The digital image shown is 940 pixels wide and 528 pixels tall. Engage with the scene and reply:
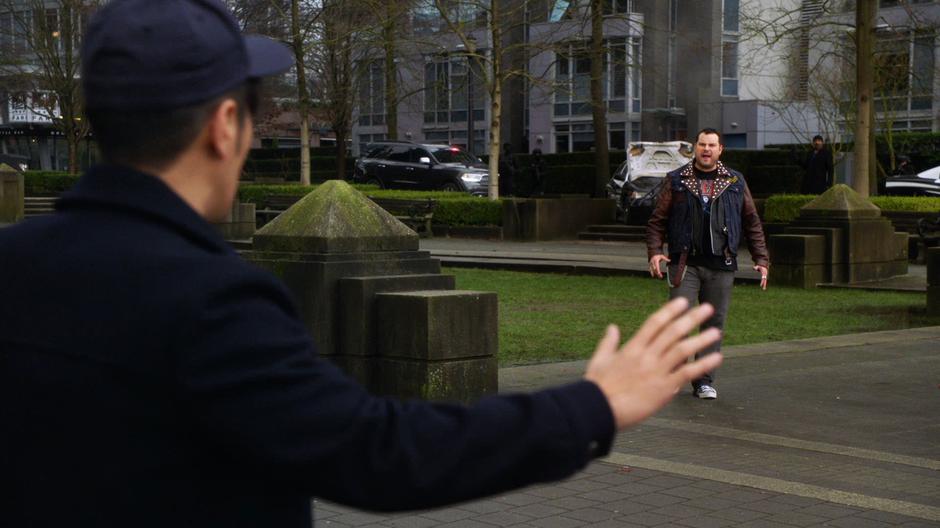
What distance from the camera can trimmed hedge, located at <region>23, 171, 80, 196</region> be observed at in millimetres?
46875

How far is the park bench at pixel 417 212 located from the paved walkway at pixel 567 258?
72cm

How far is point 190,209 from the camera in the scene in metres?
1.99

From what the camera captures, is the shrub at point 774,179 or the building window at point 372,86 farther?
the building window at point 372,86

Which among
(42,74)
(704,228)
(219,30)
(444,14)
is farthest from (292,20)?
(219,30)

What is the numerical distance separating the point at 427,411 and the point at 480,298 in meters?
6.89

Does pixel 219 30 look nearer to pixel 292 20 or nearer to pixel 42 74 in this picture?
pixel 292 20

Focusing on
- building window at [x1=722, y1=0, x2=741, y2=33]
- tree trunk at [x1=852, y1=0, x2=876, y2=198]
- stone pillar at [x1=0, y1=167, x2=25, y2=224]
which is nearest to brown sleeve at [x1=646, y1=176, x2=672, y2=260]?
tree trunk at [x1=852, y1=0, x2=876, y2=198]

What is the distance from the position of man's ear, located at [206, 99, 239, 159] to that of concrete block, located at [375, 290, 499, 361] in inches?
261

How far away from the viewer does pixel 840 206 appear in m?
20.9

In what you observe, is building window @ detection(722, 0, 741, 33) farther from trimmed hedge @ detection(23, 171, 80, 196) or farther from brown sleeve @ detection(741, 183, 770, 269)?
brown sleeve @ detection(741, 183, 770, 269)

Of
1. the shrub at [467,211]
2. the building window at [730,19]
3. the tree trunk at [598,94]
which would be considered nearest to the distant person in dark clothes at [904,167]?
the tree trunk at [598,94]

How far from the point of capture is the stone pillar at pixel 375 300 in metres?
8.77

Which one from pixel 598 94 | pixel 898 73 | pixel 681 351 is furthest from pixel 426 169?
pixel 681 351

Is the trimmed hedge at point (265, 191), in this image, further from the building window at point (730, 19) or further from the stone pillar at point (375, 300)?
the stone pillar at point (375, 300)
